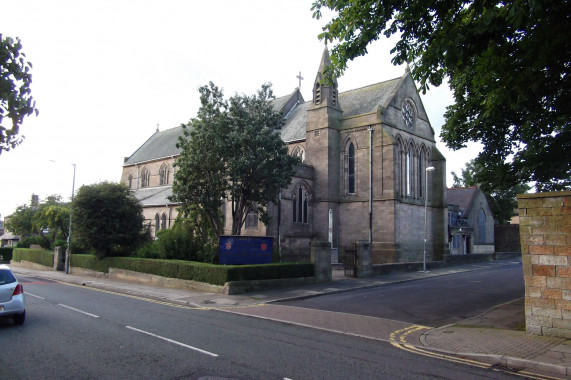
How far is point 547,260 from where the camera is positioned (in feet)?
30.5

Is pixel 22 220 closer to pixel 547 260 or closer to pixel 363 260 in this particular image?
pixel 363 260

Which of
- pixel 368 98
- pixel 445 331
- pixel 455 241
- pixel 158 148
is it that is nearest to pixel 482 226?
pixel 455 241

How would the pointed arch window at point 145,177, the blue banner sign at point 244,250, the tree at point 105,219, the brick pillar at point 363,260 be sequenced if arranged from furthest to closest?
the pointed arch window at point 145,177 → the tree at point 105,219 → the brick pillar at point 363,260 → the blue banner sign at point 244,250

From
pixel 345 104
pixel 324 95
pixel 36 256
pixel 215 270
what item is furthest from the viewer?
pixel 36 256

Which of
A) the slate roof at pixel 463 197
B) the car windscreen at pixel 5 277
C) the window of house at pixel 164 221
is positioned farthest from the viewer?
the slate roof at pixel 463 197

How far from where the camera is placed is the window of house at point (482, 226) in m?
50.1

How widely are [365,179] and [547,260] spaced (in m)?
22.7

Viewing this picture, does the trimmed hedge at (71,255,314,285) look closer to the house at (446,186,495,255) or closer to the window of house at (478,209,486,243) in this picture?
the house at (446,186,495,255)

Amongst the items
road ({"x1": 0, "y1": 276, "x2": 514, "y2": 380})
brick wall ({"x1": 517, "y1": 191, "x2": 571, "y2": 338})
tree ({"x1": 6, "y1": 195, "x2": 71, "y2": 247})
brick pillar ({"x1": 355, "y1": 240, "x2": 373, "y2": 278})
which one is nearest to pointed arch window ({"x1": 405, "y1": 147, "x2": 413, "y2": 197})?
brick pillar ({"x1": 355, "y1": 240, "x2": 373, "y2": 278})

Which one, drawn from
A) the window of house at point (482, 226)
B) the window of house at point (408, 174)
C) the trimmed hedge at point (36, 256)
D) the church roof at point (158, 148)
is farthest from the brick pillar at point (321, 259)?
the window of house at point (482, 226)

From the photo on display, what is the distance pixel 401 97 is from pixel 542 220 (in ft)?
85.1

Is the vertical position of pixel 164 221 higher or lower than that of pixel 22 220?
lower

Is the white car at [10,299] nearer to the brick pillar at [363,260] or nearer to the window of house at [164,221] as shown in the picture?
the brick pillar at [363,260]

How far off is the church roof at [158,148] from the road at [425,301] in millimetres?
34296
